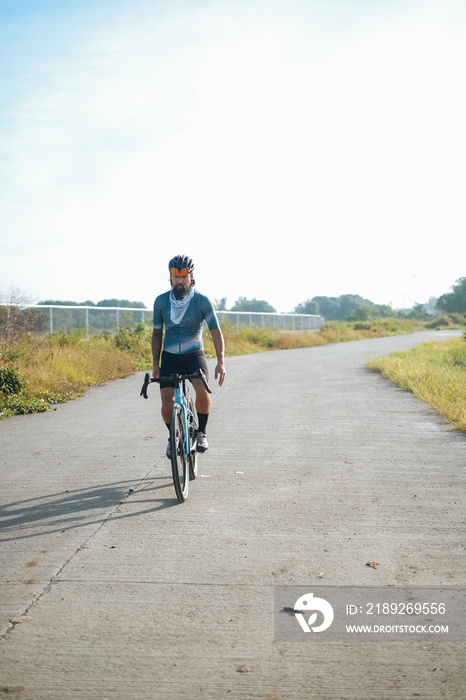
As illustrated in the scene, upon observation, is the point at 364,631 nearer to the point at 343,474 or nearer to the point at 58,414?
the point at 343,474

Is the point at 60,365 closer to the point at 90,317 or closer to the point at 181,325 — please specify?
the point at 181,325

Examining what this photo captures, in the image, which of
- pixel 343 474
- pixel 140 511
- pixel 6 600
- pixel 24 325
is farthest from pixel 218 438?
pixel 24 325

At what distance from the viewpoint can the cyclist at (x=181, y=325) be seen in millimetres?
6613

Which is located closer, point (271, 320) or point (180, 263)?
point (180, 263)

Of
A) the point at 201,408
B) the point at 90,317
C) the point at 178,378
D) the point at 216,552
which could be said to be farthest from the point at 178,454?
the point at 90,317

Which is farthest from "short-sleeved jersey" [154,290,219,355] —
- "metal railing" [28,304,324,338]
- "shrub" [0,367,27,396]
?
"metal railing" [28,304,324,338]

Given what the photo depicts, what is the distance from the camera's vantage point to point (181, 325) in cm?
661

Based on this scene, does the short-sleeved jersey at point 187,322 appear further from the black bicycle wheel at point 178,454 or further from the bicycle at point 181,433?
the black bicycle wheel at point 178,454

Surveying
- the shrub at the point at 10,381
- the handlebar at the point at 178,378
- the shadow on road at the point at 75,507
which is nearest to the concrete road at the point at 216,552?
the shadow on road at the point at 75,507

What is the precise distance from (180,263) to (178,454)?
1.70 metres

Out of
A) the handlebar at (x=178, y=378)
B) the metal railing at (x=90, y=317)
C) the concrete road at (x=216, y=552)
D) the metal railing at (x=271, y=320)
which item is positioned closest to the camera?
the concrete road at (x=216, y=552)

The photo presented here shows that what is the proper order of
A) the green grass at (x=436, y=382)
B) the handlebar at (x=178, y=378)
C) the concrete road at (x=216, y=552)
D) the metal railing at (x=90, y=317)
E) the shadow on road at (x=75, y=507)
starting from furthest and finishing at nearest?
the metal railing at (x=90, y=317)
the green grass at (x=436, y=382)
the handlebar at (x=178, y=378)
the shadow on road at (x=75, y=507)
the concrete road at (x=216, y=552)

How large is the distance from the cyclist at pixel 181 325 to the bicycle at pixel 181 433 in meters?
0.16

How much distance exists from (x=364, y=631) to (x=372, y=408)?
8885 mm
